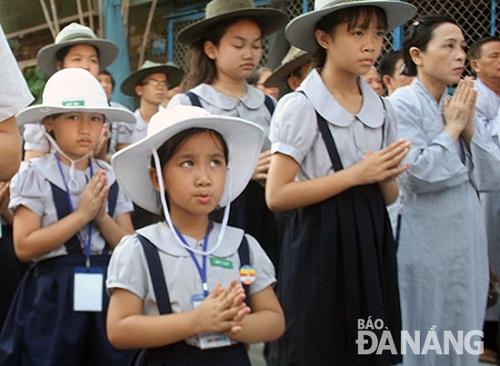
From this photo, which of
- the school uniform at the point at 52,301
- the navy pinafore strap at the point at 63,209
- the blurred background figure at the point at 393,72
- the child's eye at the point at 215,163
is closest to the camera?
the child's eye at the point at 215,163

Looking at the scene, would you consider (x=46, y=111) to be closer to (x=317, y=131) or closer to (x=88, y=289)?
(x=88, y=289)

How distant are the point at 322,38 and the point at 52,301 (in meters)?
1.58

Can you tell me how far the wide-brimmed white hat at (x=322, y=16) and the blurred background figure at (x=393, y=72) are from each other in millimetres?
1840

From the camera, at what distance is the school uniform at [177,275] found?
7.58 feet

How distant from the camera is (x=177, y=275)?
235 cm

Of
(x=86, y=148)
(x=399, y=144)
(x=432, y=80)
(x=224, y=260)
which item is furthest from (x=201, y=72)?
(x=224, y=260)

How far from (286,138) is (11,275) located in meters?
1.80

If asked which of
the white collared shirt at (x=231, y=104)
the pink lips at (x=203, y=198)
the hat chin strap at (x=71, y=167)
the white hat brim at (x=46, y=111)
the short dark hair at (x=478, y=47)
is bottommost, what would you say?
the pink lips at (x=203, y=198)

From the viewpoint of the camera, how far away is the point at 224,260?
2.44m

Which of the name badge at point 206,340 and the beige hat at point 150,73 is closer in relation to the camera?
the name badge at point 206,340

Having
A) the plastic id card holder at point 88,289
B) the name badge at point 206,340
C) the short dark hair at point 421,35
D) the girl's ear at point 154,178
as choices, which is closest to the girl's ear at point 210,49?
the short dark hair at point 421,35

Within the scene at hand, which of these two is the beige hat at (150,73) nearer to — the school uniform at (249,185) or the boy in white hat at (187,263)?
the school uniform at (249,185)

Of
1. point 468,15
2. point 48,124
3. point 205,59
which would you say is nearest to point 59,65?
point 205,59

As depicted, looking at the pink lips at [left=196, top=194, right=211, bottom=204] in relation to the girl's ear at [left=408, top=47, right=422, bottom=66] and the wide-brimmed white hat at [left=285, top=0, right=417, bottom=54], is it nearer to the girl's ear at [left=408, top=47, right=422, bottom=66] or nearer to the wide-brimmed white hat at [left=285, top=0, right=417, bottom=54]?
the wide-brimmed white hat at [left=285, top=0, right=417, bottom=54]
